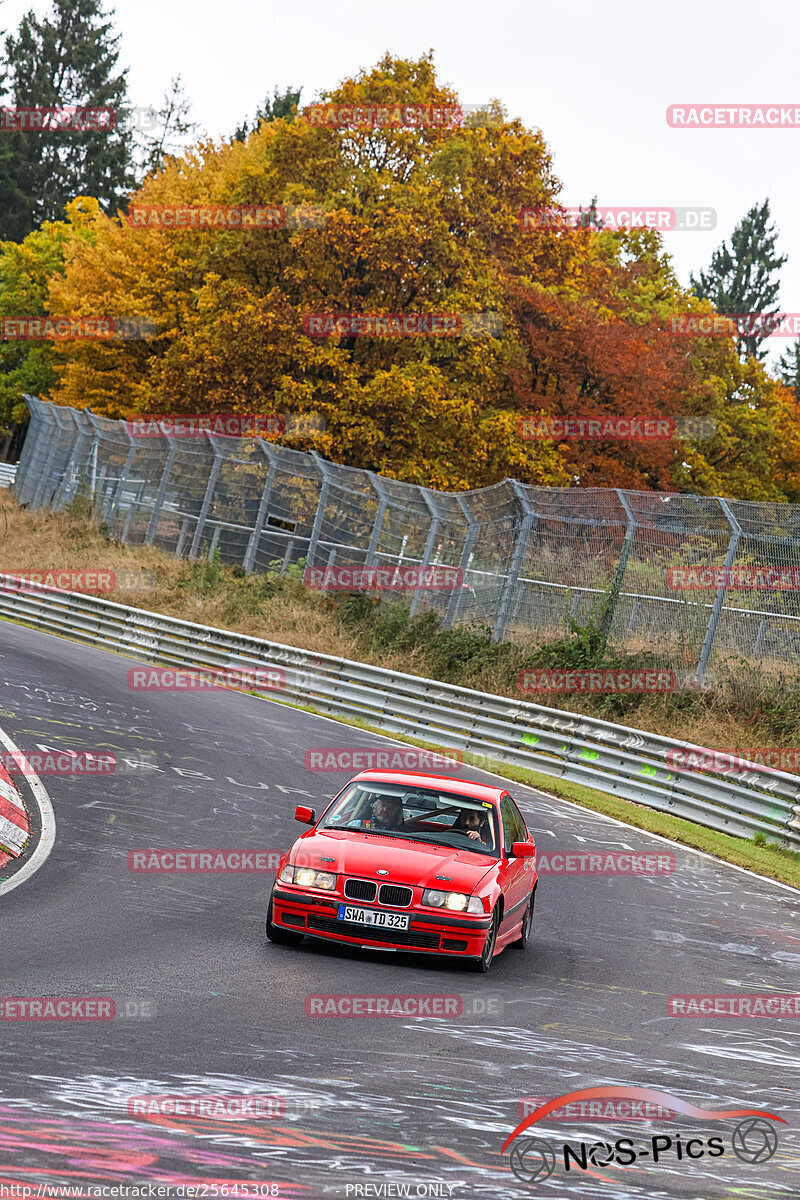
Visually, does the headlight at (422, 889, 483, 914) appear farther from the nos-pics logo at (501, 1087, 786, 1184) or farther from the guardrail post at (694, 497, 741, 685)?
the guardrail post at (694, 497, 741, 685)

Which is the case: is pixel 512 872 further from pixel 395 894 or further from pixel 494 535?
pixel 494 535

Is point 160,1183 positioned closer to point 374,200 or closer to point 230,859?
point 230,859

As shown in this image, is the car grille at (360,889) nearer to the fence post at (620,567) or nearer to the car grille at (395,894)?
the car grille at (395,894)

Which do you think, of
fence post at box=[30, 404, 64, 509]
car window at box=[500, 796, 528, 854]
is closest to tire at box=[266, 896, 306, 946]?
car window at box=[500, 796, 528, 854]

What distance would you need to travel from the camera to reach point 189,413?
41000 mm

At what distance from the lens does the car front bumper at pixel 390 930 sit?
895cm

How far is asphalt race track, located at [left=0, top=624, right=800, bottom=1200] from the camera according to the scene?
4.96m

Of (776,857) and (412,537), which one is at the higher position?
(412,537)

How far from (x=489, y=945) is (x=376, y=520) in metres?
18.1

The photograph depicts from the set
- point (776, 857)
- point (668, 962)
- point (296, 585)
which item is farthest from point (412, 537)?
point (668, 962)

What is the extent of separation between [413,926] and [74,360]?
4529 cm

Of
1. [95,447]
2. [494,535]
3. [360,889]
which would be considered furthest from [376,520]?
[360,889]

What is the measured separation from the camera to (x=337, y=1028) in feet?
23.7

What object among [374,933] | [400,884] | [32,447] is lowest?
[374,933]
